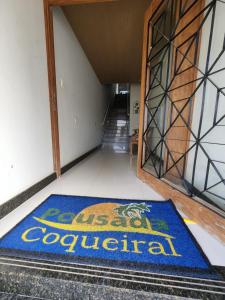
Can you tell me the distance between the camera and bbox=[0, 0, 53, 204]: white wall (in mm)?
1644

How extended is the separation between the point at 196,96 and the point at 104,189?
163 centimetres

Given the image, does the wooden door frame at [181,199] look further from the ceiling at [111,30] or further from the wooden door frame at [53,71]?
the wooden door frame at [53,71]

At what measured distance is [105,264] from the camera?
1070 mm

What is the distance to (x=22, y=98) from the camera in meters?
1.91

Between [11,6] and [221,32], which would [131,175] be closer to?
[221,32]

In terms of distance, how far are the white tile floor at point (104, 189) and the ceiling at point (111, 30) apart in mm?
2785

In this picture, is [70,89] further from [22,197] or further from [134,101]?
[134,101]

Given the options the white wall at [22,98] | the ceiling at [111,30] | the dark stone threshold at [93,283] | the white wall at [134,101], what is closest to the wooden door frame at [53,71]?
the white wall at [22,98]

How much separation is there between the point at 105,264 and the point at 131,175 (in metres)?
1.94

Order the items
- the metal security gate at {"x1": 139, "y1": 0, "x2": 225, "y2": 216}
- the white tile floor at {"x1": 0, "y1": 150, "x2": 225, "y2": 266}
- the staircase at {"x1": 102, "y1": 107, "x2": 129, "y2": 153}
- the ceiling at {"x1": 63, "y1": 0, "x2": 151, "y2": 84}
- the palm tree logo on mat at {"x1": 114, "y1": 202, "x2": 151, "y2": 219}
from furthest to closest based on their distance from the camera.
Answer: the staircase at {"x1": 102, "y1": 107, "x2": 129, "y2": 153}
the ceiling at {"x1": 63, "y1": 0, "x2": 151, "y2": 84}
the palm tree logo on mat at {"x1": 114, "y1": 202, "x2": 151, "y2": 219}
the metal security gate at {"x1": 139, "y1": 0, "x2": 225, "y2": 216}
the white tile floor at {"x1": 0, "y1": 150, "x2": 225, "y2": 266}

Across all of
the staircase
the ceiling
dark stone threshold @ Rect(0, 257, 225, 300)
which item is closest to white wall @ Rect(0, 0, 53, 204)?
dark stone threshold @ Rect(0, 257, 225, 300)

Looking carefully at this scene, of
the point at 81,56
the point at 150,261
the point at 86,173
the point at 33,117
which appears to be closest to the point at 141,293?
the point at 150,261

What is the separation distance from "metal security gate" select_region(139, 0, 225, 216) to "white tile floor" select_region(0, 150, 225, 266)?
30 cm

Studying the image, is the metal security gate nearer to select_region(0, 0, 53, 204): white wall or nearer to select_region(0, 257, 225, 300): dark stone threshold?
select_region(0, 257, 225, 300): dark stone threshold
